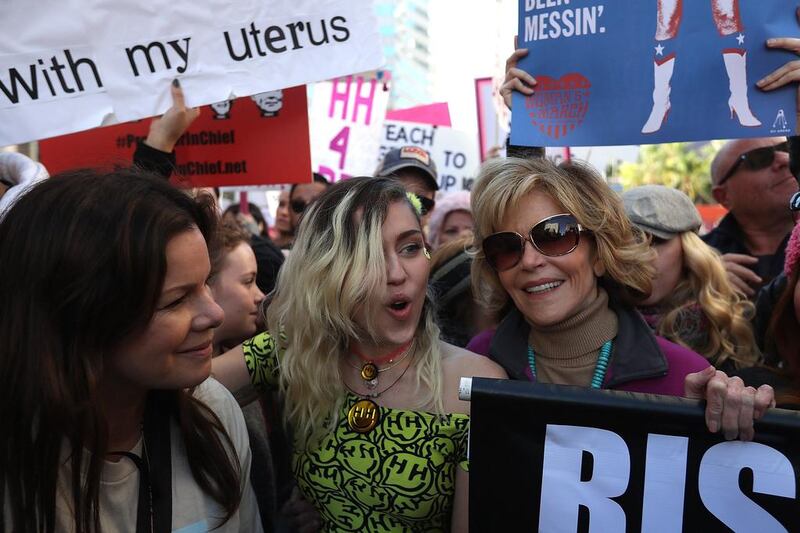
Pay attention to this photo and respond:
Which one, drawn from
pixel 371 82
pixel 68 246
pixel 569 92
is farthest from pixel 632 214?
pixel 371 82

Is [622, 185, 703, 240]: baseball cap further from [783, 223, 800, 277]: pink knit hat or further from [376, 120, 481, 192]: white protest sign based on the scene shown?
[376, 120, 481, 192]: white protest sign

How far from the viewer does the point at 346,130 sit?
743 cm

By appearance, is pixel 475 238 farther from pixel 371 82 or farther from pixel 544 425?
pixel 371 82

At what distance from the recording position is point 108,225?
1.80 m

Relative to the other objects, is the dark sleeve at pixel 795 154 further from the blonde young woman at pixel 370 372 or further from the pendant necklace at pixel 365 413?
the pendant necklace at pixel 365 413

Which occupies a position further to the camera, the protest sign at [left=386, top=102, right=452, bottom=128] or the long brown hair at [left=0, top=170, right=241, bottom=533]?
the protest sign at [left=386, top=102, right=452, bottom=128]

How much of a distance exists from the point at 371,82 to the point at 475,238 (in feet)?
16.1

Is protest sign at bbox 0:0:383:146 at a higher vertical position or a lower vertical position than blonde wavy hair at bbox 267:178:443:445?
higher

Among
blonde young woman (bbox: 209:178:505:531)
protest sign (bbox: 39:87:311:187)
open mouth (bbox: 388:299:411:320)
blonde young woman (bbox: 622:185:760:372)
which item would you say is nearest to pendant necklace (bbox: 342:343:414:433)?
blonde young woman (bbox: 209:178:505:531)

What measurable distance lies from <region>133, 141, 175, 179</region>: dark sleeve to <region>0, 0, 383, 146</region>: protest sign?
155 millimetres

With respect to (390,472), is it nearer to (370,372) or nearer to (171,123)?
(370,372)

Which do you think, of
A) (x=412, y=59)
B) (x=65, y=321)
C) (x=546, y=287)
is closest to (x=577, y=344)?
(x=546, y=287)

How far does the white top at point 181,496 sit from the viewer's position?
6.20 ft

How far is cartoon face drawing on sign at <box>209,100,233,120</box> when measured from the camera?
4.22 metres
